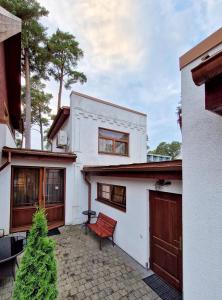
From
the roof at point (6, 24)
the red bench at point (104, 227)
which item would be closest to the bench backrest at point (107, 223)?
the red bench at point (104, 227)

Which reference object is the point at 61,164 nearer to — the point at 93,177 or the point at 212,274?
the point at 93,177

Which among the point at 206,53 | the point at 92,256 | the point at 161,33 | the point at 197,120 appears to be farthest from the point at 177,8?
the point at 92,256

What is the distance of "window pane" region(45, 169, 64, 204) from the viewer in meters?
6.80

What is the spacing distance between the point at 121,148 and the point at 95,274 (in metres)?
6.32

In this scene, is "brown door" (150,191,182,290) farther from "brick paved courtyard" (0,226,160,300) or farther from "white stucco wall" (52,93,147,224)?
"white stucco wall" (52,93,147,224)

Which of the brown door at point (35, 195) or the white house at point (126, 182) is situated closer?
the white house at point (126, 182)

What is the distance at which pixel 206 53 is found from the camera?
77.3 inches

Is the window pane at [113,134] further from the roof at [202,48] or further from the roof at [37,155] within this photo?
the roof at [202,48]

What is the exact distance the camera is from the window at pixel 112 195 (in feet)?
17.0

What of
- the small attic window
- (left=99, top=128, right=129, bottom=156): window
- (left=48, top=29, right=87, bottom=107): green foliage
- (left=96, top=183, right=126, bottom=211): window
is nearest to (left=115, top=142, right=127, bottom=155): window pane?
(left=99, top=128, right=129, bottom=156): window

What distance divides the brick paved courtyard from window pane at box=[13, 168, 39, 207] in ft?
7.40

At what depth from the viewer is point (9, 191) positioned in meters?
5.82

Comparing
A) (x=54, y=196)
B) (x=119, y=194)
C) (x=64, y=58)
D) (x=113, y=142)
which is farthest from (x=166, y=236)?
(x=64, y=58)

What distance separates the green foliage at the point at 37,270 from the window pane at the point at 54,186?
187 inches
